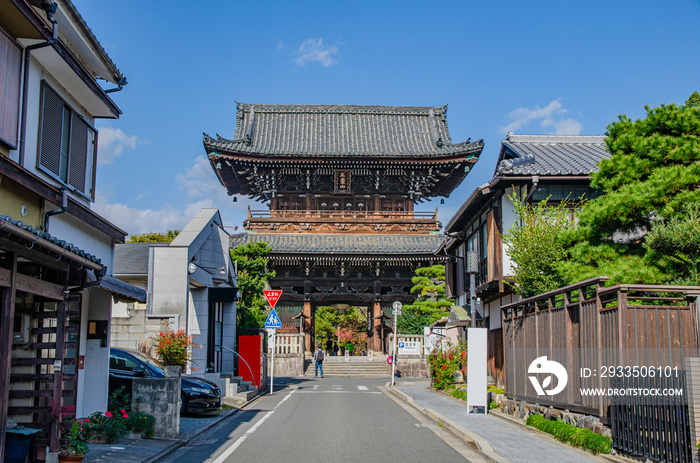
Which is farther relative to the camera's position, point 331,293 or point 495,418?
point 331,293

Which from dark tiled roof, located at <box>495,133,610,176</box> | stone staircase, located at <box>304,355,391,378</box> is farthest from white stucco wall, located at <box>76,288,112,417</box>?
stone staircase, located at <box>304,355,391,378</box>

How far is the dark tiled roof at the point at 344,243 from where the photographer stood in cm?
3797

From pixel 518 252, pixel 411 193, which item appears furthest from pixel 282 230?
pixel 518 252

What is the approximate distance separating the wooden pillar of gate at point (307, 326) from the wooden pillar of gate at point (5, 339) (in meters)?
31.3

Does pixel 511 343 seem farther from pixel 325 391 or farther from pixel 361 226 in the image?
pixel 361 226

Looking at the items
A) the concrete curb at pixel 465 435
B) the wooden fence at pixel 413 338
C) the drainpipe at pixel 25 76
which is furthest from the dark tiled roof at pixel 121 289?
the wooden fence at pixel 413 338

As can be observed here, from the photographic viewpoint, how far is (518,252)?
17281mm

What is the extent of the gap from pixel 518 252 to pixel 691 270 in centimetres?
613

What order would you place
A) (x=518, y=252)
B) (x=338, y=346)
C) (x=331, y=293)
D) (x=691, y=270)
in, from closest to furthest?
(x=691, y=270)
(x=518, y=252)
(x=331, y=293)
(x=338, y=346)

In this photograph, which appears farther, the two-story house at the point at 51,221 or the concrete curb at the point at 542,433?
the concrete curb at the point at 542,433

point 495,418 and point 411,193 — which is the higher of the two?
point 411,193

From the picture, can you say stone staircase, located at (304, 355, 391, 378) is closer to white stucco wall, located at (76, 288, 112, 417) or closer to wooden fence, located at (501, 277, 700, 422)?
wooden fence, located at (501, 277, 700, 422)

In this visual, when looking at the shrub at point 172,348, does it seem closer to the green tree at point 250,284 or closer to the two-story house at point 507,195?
the two-story house at point 507,195

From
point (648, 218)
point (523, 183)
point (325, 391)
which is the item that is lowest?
point (325, 391)
